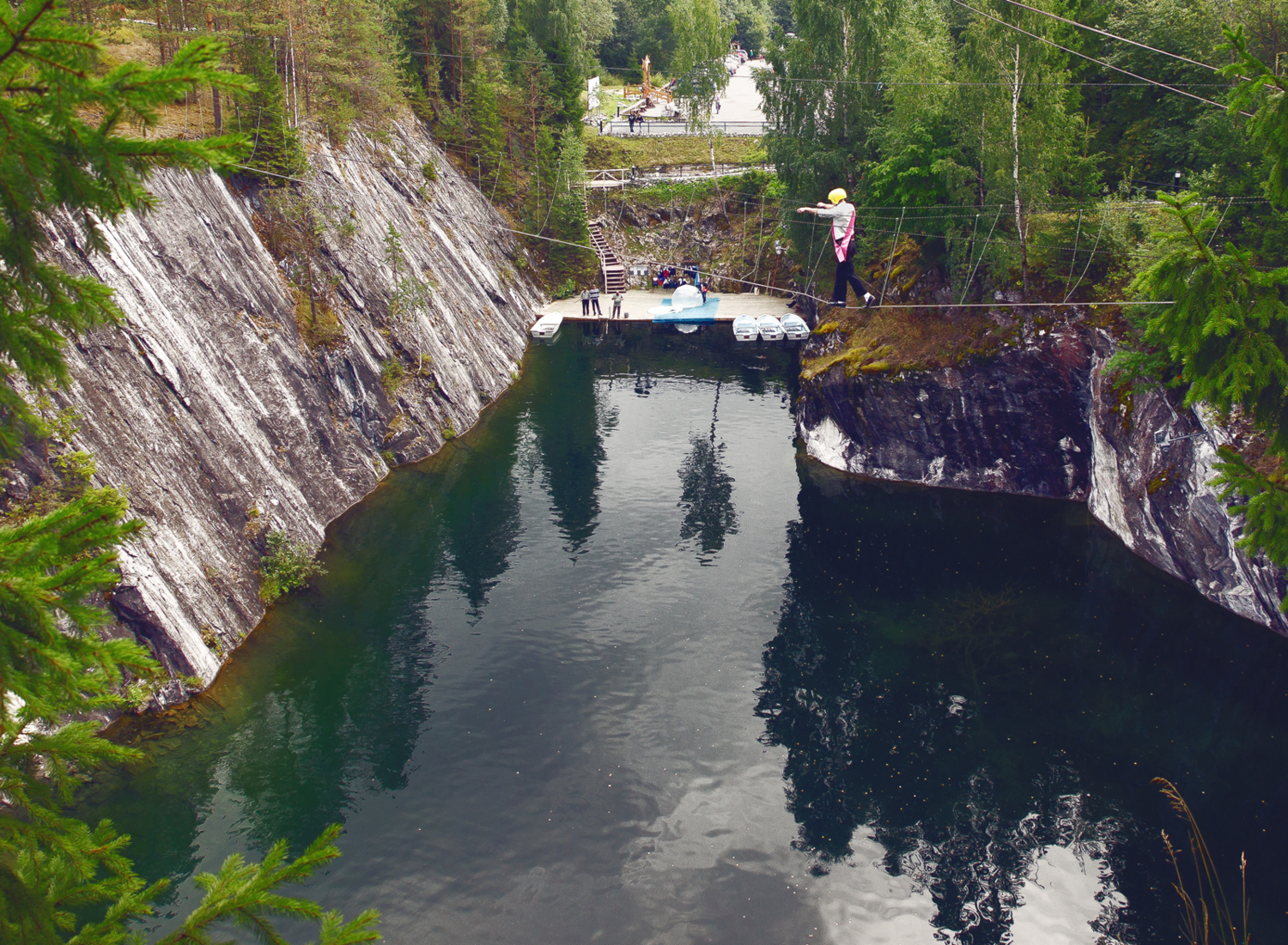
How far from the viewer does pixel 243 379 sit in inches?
1129

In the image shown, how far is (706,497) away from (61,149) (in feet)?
95.4

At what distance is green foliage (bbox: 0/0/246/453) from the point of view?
500cm

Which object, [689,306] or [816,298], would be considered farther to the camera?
[689,306]

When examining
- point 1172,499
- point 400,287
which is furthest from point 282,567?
point 1172,499

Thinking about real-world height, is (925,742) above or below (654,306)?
below

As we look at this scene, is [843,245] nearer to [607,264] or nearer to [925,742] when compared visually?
[925,742]

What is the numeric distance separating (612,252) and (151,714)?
5452cm

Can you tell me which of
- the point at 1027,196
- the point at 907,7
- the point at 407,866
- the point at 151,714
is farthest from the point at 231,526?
the point at 907,7

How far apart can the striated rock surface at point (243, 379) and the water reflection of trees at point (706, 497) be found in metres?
11.6

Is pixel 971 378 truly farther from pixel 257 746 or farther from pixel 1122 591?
pixel 257 746

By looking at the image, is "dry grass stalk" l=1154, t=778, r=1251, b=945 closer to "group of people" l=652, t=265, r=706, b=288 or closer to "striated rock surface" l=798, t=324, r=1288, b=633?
"striated rock surface" l=798, t=324, r=1288, b=633

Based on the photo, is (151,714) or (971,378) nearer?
(151,714)

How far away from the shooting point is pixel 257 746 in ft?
66.0

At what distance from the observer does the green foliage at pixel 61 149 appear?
16.4ft
